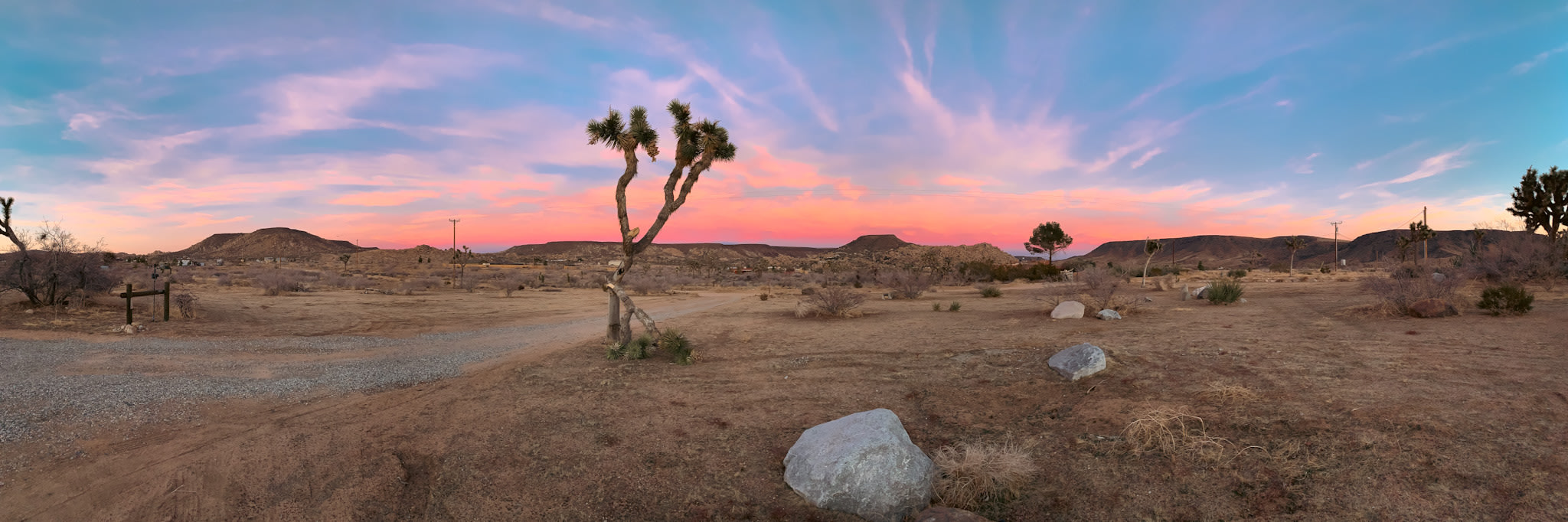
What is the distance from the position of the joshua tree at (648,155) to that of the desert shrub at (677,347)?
0.60 feet

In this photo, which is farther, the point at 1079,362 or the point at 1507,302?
the point at 1507,302

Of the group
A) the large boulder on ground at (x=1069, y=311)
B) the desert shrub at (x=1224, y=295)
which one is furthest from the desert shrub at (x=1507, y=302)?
the large boulder on ground at (x=1069, y=311)

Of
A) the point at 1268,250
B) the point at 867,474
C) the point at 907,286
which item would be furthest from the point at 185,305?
the point at 1268,250

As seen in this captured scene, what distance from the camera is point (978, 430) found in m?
6.53

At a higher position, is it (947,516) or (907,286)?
(907,286)

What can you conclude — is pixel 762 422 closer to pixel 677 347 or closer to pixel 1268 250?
pixel 677 347

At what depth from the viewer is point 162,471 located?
527 cm

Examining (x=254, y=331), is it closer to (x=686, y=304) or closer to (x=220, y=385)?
(x=220, y=385)

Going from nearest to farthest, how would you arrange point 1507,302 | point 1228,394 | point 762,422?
point 1228,394 → point 762,422 → point 1507,302

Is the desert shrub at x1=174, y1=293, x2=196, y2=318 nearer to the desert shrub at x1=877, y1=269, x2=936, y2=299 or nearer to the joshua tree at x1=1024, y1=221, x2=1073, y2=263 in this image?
the desert shrub at x1=877, y1=269, x2=936, y2=299

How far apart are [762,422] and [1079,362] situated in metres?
4.50

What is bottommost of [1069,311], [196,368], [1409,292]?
[196,368]

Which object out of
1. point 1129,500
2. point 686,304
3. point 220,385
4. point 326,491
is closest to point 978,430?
point 1129,500

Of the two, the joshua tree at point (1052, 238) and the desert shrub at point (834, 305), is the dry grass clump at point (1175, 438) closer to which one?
the desert shrub at point (834, 305)
